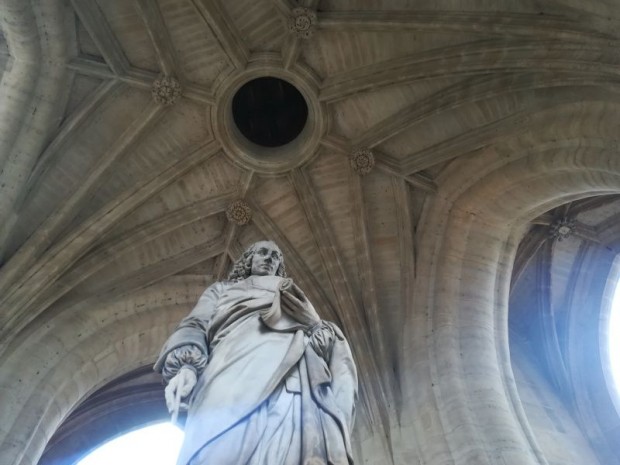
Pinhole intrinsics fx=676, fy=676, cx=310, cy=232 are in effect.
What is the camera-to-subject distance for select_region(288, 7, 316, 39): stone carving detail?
10125mm

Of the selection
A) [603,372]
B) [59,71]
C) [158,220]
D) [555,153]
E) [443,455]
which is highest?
[59,71]

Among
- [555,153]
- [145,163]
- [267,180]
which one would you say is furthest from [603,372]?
[145,163]

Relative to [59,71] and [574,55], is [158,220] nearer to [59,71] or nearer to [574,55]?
[59,71]

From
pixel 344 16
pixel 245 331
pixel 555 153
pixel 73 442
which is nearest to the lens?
pixel 245 331

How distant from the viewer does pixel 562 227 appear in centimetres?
1220

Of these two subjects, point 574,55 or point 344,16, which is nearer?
point 574,55

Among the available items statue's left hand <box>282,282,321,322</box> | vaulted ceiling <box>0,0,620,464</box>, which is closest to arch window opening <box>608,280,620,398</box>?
vaulted ceiling <box>0,0,620,464</box>

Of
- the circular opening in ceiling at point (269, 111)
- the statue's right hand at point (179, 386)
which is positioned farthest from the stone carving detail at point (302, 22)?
the statue's right hand at point (179, 386)

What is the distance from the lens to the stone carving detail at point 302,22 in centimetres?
1012

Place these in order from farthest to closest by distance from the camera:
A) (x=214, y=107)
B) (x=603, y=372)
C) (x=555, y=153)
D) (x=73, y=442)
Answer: (x=73, y=442), (x=603, y=372), (x=214, y=107), (x=555, y=153)

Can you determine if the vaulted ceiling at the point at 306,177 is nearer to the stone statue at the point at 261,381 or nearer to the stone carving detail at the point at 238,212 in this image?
the stone carving detail at the point at 238,212

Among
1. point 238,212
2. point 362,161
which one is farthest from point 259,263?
point 238,212

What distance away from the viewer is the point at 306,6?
1015 cm

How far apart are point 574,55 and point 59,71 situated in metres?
7.23
